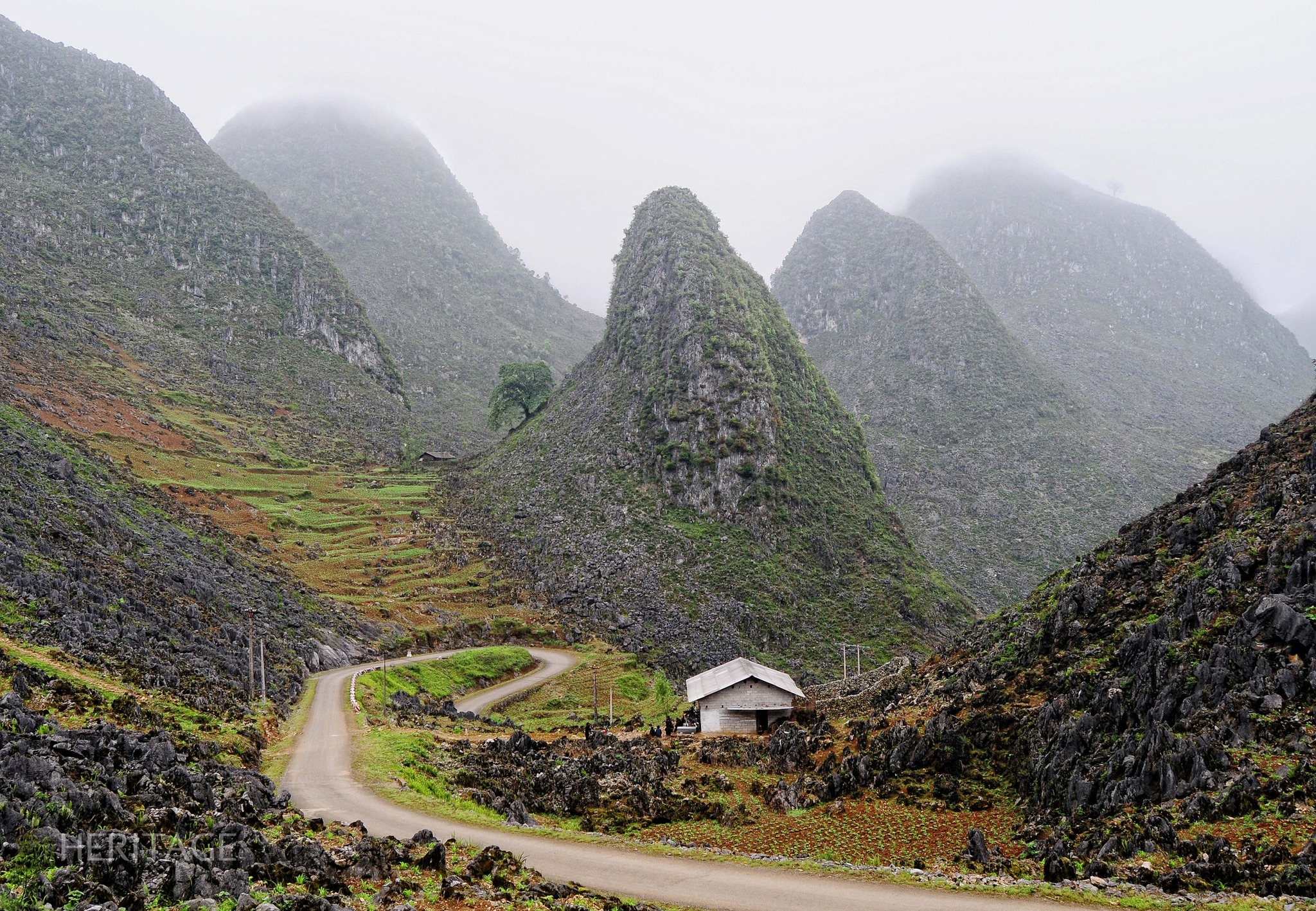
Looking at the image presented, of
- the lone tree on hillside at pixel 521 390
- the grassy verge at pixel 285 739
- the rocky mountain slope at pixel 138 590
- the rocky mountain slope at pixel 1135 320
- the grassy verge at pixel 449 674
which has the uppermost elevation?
the rocky mountain slope at pixel 1135 320

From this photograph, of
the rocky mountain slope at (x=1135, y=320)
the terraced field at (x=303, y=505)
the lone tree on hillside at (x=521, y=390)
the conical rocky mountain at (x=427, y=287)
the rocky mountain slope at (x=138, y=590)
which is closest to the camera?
the rocky mountain slope at (x=138, y=590)

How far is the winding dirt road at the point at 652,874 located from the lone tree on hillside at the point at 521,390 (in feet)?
274

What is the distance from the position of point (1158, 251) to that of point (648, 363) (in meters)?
162

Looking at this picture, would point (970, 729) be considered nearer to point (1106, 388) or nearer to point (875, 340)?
point (875, 340)

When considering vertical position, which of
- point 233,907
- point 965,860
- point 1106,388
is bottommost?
point 965,860

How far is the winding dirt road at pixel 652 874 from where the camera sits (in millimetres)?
13438

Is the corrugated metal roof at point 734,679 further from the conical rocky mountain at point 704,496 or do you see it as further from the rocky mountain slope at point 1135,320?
the rocky mountain slope at point 1135,320

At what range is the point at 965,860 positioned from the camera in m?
16.8

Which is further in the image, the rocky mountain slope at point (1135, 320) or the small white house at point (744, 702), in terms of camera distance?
the rocky mountain slope at point (1135, 320)

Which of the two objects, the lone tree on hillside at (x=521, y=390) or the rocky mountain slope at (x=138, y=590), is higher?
the lone tree on hillside at (x=521, y=390)

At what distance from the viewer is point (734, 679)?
40594 mm

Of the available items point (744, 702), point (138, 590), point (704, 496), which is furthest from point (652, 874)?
point (704, 496)

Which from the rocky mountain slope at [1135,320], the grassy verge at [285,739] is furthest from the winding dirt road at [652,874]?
the rocky mountain slope at [1135,320]

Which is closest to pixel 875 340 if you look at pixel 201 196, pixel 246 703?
pixel 201 196
